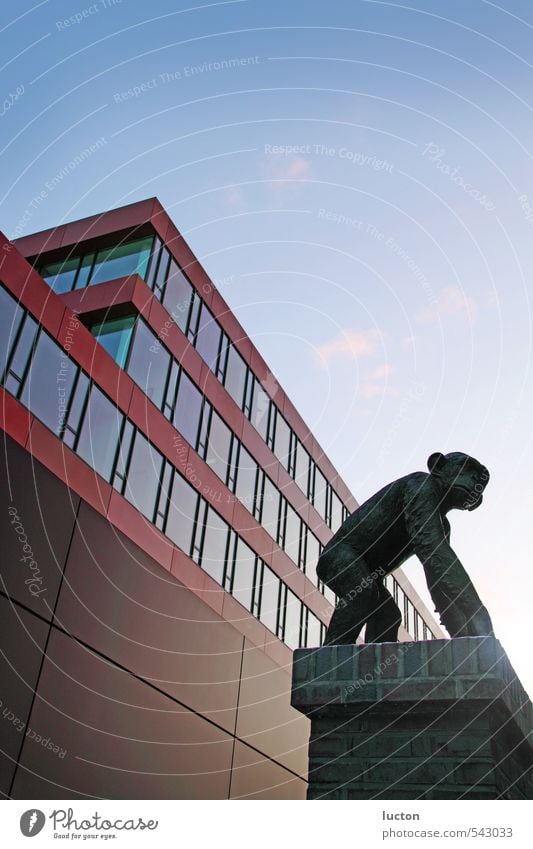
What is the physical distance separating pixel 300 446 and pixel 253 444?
480 cm

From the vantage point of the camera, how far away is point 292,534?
27109mm

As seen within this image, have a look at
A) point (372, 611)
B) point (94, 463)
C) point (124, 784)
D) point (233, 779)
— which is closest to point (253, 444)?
point (94, 463)

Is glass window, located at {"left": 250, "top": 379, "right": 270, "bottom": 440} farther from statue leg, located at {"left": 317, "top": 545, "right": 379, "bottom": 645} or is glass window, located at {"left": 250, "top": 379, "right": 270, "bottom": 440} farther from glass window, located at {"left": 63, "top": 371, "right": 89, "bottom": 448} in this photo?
statue leg, located at {"left": 317, "top": 545, "right": 379, "bottom": 645}

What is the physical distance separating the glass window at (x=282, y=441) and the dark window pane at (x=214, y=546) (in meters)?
5.76

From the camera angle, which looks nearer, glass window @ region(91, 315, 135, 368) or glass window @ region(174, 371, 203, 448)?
glass window @ region(91, 315, 135, 368)

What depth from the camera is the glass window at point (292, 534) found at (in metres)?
26.5

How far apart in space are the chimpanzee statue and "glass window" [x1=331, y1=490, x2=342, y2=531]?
24.8m

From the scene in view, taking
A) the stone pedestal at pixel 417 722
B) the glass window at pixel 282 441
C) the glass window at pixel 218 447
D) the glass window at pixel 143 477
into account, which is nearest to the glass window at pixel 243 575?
the glass window at pixel 218 447

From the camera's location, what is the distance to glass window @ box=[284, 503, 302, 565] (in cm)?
2653

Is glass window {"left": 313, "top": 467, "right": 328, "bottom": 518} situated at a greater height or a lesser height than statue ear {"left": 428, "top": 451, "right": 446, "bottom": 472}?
greater

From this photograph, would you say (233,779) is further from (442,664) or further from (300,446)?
(300,446)

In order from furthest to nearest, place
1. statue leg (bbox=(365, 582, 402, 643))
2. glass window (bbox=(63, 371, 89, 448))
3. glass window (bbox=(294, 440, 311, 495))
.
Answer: glass window (bbox=(294, 440, 311, 495)) → glass window (bbox=(63, 371, 89, 448)) → statue leg (bbox=(365, 582, 402, 643))

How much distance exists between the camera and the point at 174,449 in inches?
779

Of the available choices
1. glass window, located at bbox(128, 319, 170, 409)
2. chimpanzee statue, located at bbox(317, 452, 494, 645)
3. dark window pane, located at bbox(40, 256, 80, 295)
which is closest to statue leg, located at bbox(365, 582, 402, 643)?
chimpanzee statue, located at bbox(317, 452, 494, 645)
